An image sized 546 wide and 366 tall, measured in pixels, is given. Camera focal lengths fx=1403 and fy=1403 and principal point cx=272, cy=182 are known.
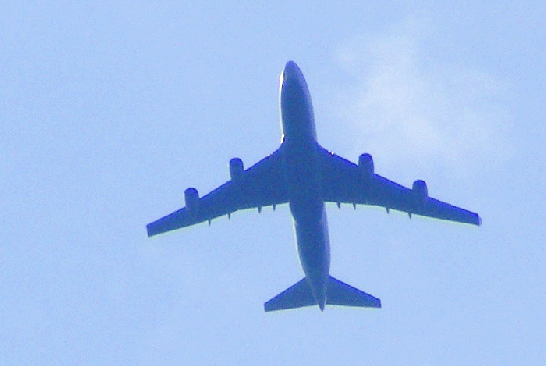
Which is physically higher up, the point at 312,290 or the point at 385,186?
the point at 385,186

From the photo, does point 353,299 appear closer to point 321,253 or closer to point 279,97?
point 321,253

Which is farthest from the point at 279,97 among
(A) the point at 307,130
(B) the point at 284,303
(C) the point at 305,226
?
(B) the point at 284,303

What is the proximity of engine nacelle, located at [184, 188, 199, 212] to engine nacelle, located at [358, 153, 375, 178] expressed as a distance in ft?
34.6

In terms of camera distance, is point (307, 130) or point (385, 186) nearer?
point (307, 130)

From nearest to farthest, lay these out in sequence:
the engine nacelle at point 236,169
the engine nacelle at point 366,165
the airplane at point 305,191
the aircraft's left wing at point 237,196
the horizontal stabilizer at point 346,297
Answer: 1. the airplane at point 305,191
2. the engine nacelle at point 366,165
3. the engine nacelle at point 236,169
4. the aircraft's left wing at point 237,196
5. the horizontal stabilizer at point 346,297

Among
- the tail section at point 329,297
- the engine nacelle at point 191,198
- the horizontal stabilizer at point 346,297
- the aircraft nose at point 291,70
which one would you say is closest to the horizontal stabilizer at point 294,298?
the tail section at point 329,297

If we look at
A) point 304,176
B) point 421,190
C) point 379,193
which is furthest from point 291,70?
point 421,190

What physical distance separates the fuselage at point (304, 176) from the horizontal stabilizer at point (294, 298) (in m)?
4.26

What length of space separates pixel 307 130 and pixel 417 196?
31.3ft

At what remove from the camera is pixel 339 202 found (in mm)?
90188

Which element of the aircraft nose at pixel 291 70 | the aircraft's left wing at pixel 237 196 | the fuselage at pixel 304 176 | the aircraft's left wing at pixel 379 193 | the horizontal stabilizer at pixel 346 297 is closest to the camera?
the fuselage at pixel 304 176

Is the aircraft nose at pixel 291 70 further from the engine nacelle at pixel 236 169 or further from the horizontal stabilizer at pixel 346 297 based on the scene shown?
the horizontal stabilizer at pixel 346 297

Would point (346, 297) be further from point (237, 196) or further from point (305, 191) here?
point (305, 191)

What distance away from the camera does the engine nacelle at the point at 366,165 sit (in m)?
87.4
